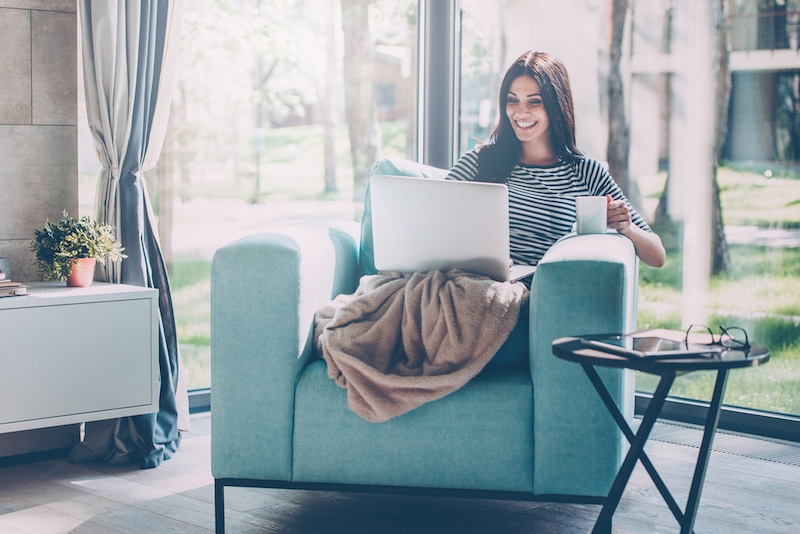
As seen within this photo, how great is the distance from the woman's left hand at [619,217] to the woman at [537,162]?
0.14 meters

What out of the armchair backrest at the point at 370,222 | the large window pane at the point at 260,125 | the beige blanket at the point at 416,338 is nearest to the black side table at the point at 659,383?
the beige blanket at the point at 416,338

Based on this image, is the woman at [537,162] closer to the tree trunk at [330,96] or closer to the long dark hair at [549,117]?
the long dark hair at [549,117]

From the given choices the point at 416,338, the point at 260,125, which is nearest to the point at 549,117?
the point at 416,338

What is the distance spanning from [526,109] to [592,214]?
52cm

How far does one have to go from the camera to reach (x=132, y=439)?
283 centimetres

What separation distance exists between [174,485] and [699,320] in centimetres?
191

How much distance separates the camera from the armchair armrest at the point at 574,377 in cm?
196

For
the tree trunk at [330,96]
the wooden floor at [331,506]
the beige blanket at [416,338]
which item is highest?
the tree trunk at [330,96]

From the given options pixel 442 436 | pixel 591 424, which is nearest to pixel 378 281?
pixel 442 436

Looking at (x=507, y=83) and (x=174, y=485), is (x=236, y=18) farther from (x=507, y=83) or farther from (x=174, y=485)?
(x=174, y=485)

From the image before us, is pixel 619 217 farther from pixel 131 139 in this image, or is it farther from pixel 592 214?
pixel 131 139

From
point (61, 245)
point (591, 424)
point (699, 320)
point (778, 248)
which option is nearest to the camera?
point (591, 424)

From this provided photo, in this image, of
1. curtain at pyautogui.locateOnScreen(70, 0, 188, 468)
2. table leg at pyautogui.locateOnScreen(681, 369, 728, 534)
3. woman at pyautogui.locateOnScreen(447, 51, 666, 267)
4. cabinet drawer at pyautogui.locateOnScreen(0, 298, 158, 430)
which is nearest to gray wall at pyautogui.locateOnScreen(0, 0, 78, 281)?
curtain at pyautogui.locateOnScreen(70, 0, 188, 468)

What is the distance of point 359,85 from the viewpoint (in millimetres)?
3701
